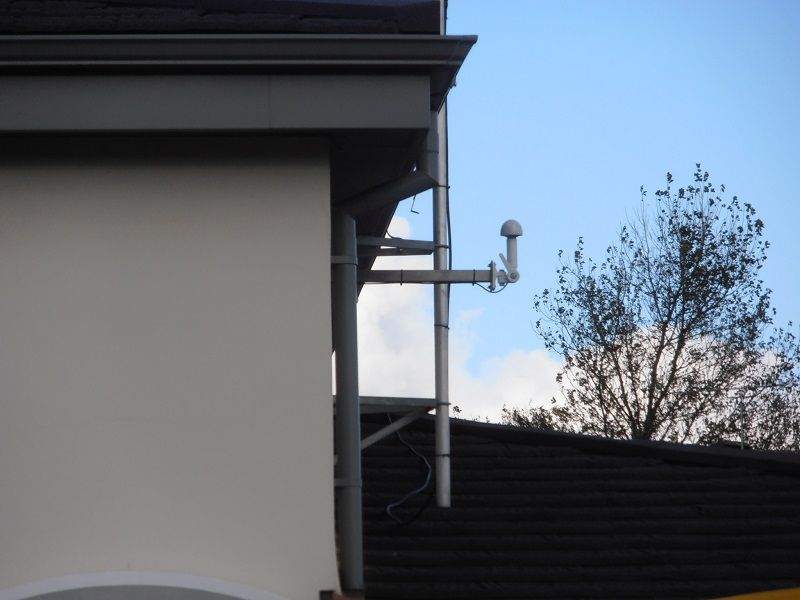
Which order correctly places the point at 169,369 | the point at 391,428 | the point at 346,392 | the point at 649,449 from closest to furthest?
the point at 169,369, the point at 346,392, the point at 391,428, the point at 649,449

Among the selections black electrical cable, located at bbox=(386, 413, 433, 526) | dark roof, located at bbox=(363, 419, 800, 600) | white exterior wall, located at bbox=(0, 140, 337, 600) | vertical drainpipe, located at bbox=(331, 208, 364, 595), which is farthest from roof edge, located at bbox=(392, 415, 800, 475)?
white exterior wall, located at bbox=(0, 140, 337, 600)

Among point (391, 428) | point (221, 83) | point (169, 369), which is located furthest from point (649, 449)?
point (221, 83)

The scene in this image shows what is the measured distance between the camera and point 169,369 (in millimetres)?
4594

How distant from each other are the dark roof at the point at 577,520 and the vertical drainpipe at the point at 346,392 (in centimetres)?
68

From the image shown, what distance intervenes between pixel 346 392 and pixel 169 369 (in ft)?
2.97

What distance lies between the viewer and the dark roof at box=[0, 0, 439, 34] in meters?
4.78

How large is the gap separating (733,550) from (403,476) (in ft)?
6.44

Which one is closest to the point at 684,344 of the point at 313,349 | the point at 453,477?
the point at 453,477

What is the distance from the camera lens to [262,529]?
4465mm

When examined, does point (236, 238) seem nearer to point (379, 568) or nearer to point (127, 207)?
point (127, 207)

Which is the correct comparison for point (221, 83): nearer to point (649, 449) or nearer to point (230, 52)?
point (230, 52)

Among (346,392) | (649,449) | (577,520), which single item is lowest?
(577,520)

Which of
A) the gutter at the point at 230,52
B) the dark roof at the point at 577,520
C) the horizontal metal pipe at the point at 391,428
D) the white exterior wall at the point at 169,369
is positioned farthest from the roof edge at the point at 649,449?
the gutter at the point at 230,52

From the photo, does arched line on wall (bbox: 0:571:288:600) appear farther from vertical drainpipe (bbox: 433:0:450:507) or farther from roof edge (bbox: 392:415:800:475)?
roof edge (bbox: 392:415:800:475)
